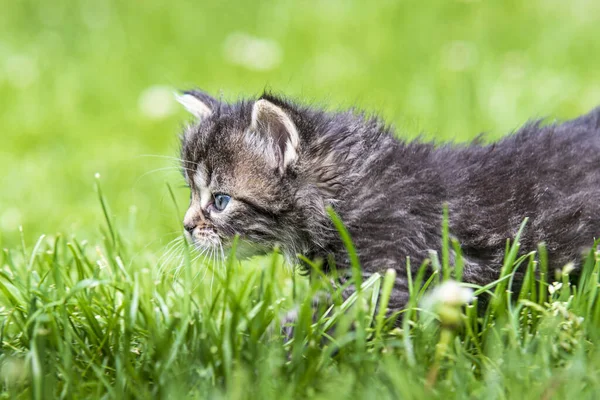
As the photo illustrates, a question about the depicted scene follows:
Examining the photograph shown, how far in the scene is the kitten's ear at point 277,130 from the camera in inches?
124

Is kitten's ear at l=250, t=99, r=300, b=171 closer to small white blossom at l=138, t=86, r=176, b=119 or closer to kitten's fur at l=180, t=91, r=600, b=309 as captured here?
kitten's fur at l=180, t=91, r=600, b=309

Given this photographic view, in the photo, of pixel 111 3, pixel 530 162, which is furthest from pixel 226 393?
pixel 111 3

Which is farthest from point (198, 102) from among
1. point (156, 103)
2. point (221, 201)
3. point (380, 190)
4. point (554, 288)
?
point (156, 103)

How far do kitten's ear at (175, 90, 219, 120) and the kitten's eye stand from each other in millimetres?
425

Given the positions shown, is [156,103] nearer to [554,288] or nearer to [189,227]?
[189,227]

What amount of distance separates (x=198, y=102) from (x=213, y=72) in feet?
13.3

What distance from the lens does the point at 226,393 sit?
2.28 meters

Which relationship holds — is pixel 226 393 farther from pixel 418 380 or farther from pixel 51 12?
pixel 51 12

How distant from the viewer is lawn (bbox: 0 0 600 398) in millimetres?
2410

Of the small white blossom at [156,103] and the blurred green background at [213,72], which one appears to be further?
the small white blossom at [156,103]

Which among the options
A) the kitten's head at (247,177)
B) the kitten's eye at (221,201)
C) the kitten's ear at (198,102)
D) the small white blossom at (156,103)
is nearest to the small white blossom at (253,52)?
the small white blossom at (156,103)

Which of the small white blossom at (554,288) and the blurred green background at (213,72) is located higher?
the blurred green background at (213,72)

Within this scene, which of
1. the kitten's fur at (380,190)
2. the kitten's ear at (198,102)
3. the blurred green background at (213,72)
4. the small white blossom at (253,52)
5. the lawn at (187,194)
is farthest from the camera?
the small white blossom at (253,52)

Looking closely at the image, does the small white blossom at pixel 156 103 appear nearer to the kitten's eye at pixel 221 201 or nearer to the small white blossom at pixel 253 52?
the small white blossom at pixel 253 52
